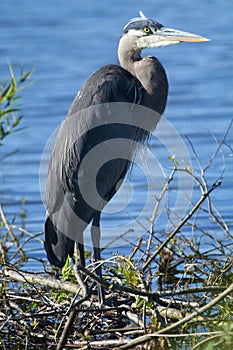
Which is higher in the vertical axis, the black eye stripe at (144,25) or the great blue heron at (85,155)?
the black eye stripe at (144,25)

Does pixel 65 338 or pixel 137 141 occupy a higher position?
pixel 137 141

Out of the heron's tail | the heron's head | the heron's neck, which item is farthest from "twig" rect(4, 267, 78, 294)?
the heron's head

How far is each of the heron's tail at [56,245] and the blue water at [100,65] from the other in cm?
92

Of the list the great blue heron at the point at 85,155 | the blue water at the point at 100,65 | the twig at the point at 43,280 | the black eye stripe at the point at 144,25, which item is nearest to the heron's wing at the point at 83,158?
the great blue heron at the point at 85,155

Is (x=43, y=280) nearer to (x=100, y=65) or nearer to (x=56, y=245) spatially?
(x=56, y=245)

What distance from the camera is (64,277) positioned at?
5.20 m

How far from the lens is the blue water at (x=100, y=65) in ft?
28.7

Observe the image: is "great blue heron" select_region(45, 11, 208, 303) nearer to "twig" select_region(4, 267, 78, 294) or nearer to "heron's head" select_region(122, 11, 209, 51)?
"heron's head" select_region(122, 11, 209, 51)

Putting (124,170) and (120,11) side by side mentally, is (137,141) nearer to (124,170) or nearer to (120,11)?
(124,170)

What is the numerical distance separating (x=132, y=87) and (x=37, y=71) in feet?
24.1

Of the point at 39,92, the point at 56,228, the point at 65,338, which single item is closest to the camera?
the point at 65,338

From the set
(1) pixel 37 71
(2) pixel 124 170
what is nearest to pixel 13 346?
(2) pixel 124 170

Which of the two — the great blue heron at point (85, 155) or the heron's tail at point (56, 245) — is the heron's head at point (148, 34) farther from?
the heron's tail at point (56, 245)

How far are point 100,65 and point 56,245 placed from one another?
7819 millimetres
